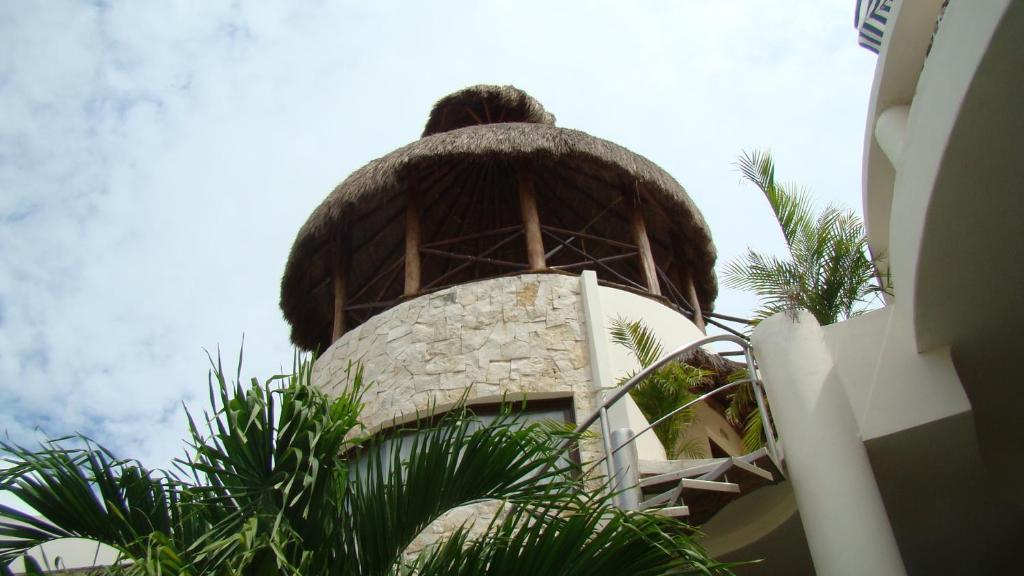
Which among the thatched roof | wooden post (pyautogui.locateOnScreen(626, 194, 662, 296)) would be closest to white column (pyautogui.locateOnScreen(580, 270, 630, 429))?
wooden post (pyautogui.locateOnScreen(626, 194, 662, 296))

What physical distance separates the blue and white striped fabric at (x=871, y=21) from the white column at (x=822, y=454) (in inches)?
177

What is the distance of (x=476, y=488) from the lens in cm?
420

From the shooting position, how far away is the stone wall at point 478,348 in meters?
7.73

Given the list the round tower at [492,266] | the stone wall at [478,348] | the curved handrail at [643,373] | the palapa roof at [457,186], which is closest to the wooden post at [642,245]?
the round tower at [492,266]

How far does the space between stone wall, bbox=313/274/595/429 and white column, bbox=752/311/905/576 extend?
1776 millimetres

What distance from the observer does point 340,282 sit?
10352 millimetres

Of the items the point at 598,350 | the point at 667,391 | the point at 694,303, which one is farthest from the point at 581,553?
the point at 694,303

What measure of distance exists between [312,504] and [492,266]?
8.97 metres

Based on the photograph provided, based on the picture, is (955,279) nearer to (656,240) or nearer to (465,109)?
(656,240)

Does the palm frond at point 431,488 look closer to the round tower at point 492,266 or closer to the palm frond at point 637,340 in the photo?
the round tower at point 492,266

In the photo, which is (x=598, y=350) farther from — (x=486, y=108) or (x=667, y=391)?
(x=486, y=108)

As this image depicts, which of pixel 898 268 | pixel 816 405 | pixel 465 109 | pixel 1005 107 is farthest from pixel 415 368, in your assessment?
pixel 465 109

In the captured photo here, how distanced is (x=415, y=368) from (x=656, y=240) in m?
4.71

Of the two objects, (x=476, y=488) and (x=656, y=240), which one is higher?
(x=656, y=240)
